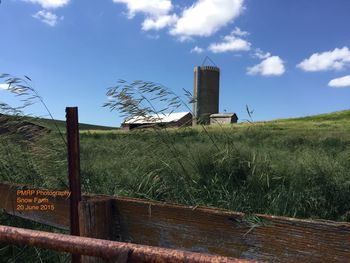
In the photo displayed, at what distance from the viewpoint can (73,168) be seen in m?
2.85

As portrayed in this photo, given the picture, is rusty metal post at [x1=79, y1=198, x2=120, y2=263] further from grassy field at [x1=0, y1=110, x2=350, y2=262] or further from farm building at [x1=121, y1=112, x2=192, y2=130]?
farm building at [x1=121, y1=112, x2=192, y2=130]

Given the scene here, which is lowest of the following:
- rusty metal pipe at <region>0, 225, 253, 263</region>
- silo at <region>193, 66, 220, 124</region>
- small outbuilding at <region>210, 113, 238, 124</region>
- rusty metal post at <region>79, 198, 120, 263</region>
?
rusty metal post at <region>79, 198, 120, 263</region>

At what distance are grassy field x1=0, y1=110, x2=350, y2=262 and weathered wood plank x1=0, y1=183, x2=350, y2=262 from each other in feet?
1.79

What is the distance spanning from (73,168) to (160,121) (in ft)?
3.90

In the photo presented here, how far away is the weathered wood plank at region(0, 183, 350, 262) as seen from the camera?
2.08 m

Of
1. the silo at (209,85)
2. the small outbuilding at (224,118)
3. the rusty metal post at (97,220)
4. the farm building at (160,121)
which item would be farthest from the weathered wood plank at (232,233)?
the silo at (209,85)

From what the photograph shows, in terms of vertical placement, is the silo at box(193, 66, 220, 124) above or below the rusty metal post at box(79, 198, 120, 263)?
above

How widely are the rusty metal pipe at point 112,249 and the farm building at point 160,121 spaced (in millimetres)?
2076

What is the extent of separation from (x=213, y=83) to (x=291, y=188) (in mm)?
34535

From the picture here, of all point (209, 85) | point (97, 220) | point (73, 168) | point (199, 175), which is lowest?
point (97, 220)

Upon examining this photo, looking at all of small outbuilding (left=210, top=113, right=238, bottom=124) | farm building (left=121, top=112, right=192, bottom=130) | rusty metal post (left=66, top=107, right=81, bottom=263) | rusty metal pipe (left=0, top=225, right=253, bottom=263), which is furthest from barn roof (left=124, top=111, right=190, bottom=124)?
rusty metal pipe (left=0, top=225, right=253, bottom=263)

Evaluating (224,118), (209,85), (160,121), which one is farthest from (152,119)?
(209,85)

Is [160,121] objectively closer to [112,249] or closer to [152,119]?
[152,119]

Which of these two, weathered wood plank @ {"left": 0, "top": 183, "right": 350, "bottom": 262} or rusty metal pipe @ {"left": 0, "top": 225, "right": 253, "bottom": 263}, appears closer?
rusty metal pipe @ {"left": 0, "top": 225, "right": 253, "bottom": 263}
